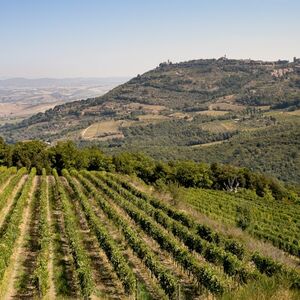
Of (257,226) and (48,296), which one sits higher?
(48,296)

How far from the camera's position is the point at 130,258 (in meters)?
25.4

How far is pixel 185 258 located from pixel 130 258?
4173 mm

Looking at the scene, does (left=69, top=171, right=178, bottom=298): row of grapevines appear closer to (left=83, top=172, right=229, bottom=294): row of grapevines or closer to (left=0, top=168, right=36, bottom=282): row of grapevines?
(left=83, top=172, right=229, bottom=294): row of grapevines

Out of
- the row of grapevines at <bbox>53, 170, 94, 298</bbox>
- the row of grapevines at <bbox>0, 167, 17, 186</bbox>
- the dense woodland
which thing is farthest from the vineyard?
the dense woodland

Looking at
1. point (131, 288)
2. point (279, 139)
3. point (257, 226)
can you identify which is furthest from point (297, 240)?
point (279, 139)

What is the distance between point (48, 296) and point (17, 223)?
1310 cm

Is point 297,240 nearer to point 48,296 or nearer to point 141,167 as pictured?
point 48,296

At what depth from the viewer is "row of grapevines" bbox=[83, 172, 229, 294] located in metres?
18.8

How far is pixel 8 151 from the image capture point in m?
77.8

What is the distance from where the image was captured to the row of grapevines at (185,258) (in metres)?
18.8

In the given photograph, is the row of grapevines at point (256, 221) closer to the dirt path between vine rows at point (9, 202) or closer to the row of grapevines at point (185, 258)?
the row of grapevines at point (185, 258)

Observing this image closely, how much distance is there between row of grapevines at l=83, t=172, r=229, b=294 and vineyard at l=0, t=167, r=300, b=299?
0.05 metres

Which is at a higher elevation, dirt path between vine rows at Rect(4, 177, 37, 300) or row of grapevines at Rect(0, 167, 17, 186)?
dirt path between vine rows at Rect(4, 177, 37, 300)

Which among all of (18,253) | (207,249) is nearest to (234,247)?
(207,249)
